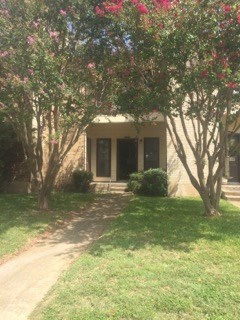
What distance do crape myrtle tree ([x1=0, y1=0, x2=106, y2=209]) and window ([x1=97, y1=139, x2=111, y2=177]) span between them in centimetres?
792

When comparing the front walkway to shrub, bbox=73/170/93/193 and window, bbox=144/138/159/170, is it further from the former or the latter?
window, bbox=144/138/159/170

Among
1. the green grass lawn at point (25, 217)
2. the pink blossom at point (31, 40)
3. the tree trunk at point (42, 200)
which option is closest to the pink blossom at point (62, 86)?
the pink blossom at point (31, 40)

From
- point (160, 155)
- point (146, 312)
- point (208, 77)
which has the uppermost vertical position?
point (208, 77)

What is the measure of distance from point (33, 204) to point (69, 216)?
1.98 m

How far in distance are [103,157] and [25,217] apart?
9350mm

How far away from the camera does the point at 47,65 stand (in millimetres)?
8281

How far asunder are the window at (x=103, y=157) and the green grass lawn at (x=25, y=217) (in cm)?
452

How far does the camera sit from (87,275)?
5.57 metres

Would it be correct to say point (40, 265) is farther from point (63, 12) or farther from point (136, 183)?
point (136, 183)

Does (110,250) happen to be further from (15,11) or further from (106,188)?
(106,188)

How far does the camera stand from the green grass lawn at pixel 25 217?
7.63m

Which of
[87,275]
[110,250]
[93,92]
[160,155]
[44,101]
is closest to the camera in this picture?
[87,275]

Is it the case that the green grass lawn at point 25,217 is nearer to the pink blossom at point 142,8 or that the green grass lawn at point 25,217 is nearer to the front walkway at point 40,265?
the front walkway at point 40,265

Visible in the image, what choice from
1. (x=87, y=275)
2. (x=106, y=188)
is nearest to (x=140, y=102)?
(x=87, y=275)
